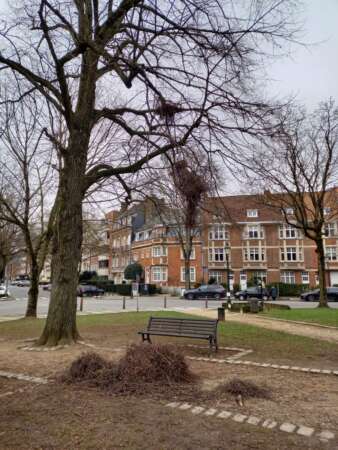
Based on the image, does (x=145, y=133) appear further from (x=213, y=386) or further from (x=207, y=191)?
(x=213, y=386)

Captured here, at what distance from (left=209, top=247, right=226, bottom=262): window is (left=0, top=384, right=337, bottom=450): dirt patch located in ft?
171

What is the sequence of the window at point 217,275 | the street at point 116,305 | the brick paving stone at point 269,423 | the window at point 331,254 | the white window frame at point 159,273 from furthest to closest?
the white window frame at point 159,273
the window at point 217,275
the window at point 331,254
the street at point 116,305
the brick paving stone at point 269,423

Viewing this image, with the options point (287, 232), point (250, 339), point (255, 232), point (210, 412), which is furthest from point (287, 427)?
point (255, 232)

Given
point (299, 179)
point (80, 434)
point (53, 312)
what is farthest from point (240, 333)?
point (299, 179)

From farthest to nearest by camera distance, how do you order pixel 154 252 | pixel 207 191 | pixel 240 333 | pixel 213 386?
1. pixel 154 252
2. pixel 240 333
3. pixel 207 191
4. pixel 213 386

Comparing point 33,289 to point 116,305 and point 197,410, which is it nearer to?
point 116,305

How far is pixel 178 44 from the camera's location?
313 inches

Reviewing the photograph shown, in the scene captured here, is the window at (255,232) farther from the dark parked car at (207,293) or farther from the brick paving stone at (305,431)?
the brick paving stone at (305,431)

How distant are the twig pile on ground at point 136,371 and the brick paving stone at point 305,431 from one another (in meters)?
2.17

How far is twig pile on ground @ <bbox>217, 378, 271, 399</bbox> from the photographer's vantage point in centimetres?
575

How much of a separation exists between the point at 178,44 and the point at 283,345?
7786 millimetres

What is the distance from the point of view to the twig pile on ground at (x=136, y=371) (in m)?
6.11

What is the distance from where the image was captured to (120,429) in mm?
4469

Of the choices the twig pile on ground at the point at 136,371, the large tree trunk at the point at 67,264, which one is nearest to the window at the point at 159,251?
the large tree trunk at the point at 67,264
